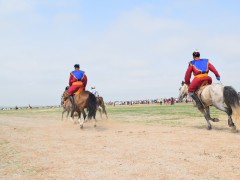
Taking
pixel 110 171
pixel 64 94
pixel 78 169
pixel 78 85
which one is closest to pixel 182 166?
pixel 110 171

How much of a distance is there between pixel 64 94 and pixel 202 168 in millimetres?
16736

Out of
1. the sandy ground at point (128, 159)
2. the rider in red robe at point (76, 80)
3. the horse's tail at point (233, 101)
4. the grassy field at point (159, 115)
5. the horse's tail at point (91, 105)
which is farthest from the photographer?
the grassy field at point (159, 115)

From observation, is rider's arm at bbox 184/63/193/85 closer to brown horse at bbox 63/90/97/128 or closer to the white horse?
the white horse

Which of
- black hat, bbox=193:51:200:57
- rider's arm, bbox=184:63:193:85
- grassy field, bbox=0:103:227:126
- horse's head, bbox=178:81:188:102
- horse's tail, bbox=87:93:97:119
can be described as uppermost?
black hat, bbox=193:51:200:57

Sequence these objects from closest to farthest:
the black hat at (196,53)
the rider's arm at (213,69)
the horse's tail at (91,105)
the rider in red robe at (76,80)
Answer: the rider's arm at (213,69) → the black hat at (196,53) → the horse's tail at (91,105) → the rider in red robe at (76,80)

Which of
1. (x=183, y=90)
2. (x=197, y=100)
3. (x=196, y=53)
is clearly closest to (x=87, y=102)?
(x=183, y=90)

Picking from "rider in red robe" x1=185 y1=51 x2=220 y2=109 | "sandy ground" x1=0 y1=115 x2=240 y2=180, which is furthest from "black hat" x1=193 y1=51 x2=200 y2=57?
"sandy ground" x1=0 y1=115 x2=240 y2=180

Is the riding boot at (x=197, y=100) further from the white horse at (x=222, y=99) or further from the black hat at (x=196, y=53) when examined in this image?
the black hat at (x=196, y=53)

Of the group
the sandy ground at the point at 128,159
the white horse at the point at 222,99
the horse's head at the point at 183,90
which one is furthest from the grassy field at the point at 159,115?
the sandy ground at the point at 128,159

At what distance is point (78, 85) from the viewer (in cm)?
1595

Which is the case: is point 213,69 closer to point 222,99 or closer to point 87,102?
point 222,99

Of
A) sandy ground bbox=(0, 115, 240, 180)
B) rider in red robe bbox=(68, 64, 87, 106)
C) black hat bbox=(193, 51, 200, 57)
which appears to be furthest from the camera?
rider in red robe bbox=(68, 64, 87, 106)

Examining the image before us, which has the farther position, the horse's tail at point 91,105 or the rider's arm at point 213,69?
the horse's tail at point 91,105

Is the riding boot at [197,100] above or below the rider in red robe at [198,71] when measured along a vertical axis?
below
